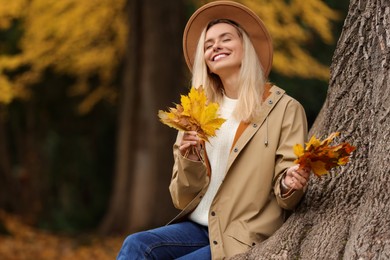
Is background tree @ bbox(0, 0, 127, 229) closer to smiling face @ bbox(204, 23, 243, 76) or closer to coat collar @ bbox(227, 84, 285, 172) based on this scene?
smiling face @ bbox(204, 23, 243, 76)

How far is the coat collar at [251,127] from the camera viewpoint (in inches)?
153

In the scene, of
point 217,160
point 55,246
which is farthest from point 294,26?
point 217,160

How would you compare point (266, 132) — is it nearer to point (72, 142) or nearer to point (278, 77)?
point (278, 77)

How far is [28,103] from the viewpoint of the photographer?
15.5 metres

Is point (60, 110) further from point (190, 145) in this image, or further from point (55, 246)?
point (190, 145)

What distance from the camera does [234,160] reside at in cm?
390

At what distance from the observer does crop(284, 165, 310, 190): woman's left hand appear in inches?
138

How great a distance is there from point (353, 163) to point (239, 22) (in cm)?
97

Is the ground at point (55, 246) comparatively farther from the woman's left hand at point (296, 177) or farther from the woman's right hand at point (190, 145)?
the woman's left hand at point (296, 177)

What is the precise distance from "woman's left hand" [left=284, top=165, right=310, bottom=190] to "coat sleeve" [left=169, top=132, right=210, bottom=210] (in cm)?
44

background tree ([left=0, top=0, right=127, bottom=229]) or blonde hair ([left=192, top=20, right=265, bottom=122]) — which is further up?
blonde hair ([left=192, top=20, right=265, bottom=122])

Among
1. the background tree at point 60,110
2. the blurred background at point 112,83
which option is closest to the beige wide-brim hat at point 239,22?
the blurred background at point 112,83

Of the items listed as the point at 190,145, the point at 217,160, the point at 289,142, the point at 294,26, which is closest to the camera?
the point at 190,145

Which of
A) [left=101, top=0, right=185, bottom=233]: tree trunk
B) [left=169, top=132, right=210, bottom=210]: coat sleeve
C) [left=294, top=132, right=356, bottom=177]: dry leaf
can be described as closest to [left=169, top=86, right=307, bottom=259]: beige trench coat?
[left=169, top=132, right=210, bottom=210]: coat sleeve
